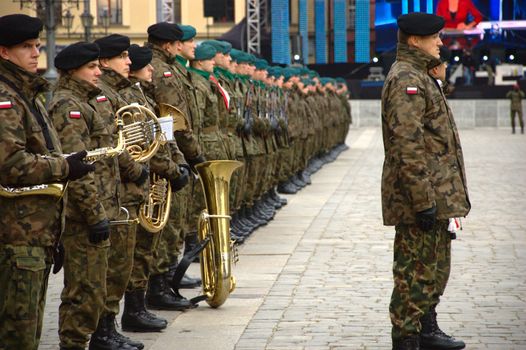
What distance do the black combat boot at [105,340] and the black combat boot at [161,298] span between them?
1788 mm

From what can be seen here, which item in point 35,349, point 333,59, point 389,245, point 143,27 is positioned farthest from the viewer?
point 333,59

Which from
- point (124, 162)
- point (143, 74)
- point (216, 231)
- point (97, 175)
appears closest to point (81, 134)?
point (97, 175)

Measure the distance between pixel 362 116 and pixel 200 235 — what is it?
44.0m

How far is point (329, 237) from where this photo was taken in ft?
49.4

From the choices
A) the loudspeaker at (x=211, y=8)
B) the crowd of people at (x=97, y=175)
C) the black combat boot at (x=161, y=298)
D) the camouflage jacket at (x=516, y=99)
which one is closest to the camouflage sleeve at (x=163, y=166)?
the crowd of people at (x=97, y=175)

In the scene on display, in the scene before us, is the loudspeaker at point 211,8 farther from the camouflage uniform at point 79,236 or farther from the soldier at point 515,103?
the camouflage uniform at point 79,236

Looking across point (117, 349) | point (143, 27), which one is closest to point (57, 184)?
point (117, 349)

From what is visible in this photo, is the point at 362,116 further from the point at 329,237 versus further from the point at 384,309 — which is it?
the point at 384,309

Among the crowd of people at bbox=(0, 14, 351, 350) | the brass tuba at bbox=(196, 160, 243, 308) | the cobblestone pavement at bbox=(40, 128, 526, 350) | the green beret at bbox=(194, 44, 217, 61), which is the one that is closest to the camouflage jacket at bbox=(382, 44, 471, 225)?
the cobblestone pavement at bbox=(40, 128, 526, 350)

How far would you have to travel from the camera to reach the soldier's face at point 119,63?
873 cm

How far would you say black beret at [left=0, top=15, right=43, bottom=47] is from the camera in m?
6.39

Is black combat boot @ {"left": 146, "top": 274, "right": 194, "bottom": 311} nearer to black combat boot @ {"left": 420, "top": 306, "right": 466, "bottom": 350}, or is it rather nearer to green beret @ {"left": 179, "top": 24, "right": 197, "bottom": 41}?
green beret @ {"left": 179, "top": 24, "right": 197, "bottom": 41}

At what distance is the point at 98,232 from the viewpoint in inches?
289

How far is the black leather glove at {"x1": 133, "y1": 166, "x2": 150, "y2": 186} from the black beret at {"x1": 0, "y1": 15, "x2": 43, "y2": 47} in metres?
2.16
